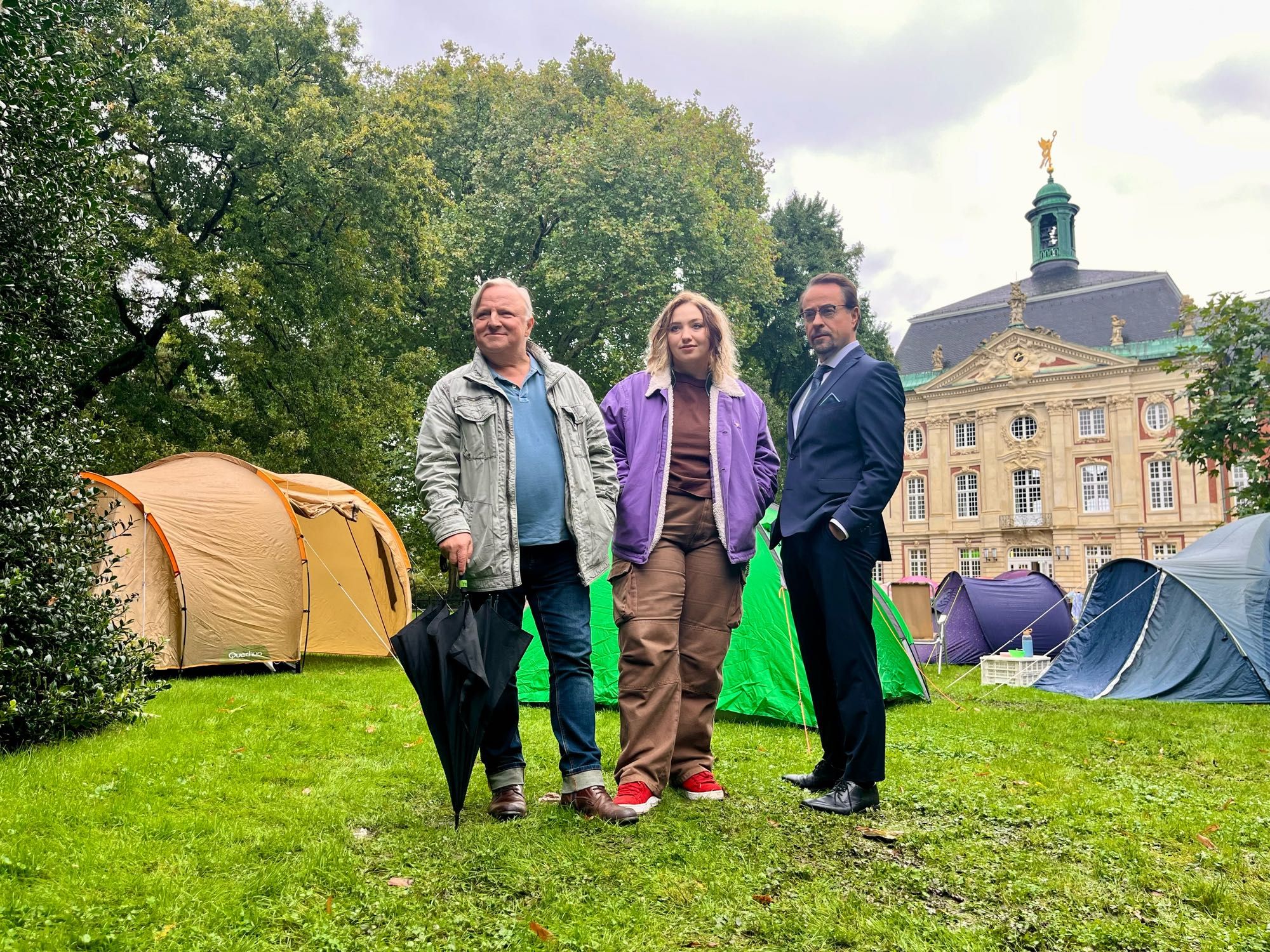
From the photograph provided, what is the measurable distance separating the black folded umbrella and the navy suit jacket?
4.29 ft

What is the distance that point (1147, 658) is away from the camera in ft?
31.9

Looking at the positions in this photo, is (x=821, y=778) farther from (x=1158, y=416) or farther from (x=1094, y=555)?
(x=1158, y=416)

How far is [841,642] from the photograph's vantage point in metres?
3.71

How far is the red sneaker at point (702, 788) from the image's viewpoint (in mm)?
3820

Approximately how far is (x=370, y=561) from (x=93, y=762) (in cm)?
725

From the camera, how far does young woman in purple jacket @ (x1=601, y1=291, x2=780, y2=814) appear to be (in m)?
3.72

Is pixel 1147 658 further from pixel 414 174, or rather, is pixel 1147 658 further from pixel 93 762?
pixel 414 174

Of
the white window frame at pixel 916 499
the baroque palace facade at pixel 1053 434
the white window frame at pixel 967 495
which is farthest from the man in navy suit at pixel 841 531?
the white window frame at pixel 916 499

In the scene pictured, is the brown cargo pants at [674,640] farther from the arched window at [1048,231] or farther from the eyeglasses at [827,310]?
the arched window at [1048,231]

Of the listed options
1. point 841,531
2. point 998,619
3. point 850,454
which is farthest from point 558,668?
point 998,619

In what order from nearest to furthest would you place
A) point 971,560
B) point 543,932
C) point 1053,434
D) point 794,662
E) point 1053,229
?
Result: point 543,932 < point 794,662 < point 1053,434 < point 971,560 < point 1053,229

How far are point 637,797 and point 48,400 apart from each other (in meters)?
3.83

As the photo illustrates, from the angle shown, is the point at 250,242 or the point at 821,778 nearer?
A: the point at 821,778

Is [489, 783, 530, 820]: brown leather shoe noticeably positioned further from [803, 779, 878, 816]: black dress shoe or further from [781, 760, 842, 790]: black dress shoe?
[781, 760, 842, 790]: black dress shoe
